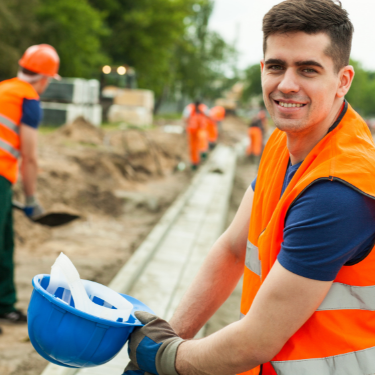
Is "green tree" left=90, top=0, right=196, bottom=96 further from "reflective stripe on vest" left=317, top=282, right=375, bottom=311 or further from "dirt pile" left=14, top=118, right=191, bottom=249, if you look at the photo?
"reflective stripe on vest" left=317, top=282, right=375, bottom=311

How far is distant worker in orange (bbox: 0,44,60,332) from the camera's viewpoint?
3.80 metres

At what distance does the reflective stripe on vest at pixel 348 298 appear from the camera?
4.70 feet

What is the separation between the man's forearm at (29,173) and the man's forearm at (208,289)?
2524 mm

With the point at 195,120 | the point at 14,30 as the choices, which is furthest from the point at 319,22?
the point at 14,30

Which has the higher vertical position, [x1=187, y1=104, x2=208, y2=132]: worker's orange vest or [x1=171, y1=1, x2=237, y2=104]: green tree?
[x1=171, y1=1, x2=237, y2=104]: green tree

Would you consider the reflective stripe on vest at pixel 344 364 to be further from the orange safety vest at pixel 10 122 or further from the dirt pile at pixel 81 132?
the dirt pile at pixel 81 132

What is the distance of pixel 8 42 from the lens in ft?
64.6

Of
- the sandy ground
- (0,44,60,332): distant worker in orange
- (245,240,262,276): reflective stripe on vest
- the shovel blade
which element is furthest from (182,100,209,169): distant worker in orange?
(245,240,262,276): reflective stripe on vest

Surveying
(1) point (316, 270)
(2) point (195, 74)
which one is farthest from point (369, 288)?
(2) point (195, 74)

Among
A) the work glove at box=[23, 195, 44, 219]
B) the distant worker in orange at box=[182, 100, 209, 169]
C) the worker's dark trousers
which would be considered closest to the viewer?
the worker's dark trousers

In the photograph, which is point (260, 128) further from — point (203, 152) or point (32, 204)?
point (32, 204)

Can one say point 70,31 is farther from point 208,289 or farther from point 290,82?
point 290,82

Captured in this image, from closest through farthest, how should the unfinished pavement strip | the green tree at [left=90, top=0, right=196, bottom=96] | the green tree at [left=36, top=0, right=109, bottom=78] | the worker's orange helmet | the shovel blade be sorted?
the worker's orange helmet → the unfinished pavement strip → the shovel blade → the green tree at [left=36, top=0, right=109, bottom=78] → the green tree at [left=90, top=0, right=196, bottom=96]

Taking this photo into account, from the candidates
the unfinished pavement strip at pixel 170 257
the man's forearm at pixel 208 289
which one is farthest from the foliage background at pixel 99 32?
the man's forearm at pixel 208 289
